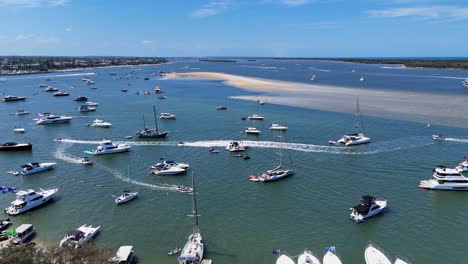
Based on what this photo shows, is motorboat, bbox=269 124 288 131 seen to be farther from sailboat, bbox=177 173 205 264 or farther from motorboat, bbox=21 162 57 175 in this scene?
sailboat, bbox=177 173 205 264

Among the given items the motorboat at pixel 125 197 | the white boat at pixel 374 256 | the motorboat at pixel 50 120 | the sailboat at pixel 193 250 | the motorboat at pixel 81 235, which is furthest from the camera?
the motorboat at pixel 50 120

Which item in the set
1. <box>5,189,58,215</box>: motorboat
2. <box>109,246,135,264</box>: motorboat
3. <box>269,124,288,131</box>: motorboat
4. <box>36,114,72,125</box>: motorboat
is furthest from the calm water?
<box>36,114,72,125</box>: motorboat

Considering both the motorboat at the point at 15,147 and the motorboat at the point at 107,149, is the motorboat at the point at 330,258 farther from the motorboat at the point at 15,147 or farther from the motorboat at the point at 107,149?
the motorboat at the point at 15,147

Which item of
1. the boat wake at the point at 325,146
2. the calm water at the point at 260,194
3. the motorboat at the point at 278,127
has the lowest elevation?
the calm water at the point at 260,194

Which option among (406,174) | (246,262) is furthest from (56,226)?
(406,174)

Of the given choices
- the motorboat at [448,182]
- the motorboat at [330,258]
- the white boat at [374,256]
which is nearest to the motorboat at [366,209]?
the white boat at [374,256]

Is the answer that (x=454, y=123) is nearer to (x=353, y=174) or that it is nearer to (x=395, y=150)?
(x=395, y=150)
